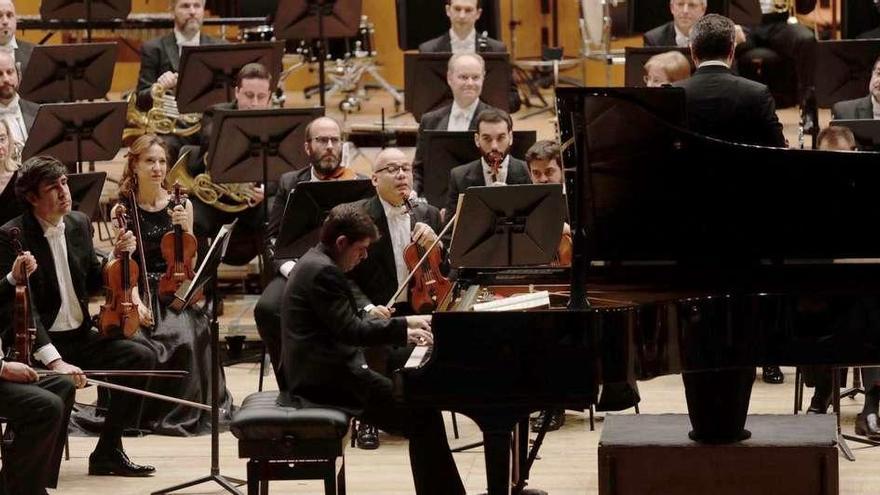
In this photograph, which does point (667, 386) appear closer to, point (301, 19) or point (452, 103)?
point (452, 103)

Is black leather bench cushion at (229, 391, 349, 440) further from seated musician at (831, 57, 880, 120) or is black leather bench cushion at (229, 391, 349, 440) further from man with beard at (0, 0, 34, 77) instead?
man with beard at (0, 0, 34, 77)

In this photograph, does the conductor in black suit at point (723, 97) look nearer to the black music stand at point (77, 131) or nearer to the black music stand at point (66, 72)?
the black music stand at point (77, 131)

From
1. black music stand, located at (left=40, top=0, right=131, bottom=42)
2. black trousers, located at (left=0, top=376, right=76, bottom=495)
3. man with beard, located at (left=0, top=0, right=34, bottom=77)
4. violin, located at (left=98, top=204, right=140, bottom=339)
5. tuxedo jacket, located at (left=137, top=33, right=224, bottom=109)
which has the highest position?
black music stand, located at (left=40, top=0, right=131, bottom=42)

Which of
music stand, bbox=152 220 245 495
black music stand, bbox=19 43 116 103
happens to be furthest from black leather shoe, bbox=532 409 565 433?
black music stand, bbox=19 43 116 103

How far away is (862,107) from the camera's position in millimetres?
7680

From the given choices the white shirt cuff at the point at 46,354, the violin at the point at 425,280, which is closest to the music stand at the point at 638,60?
the violin at the point at 425,280

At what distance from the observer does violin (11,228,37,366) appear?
17.6 ft

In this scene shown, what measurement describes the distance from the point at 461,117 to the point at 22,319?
3.03 metres

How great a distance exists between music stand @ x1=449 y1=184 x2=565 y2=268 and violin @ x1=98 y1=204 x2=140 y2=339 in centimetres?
127

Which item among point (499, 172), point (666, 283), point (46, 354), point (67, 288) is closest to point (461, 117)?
point (499, 172)

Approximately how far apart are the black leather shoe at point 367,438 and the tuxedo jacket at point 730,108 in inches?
77.7

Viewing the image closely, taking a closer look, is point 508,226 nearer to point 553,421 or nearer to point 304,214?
point 304,214

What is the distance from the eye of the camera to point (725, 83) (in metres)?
5.12

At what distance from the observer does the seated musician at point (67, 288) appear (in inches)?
230
